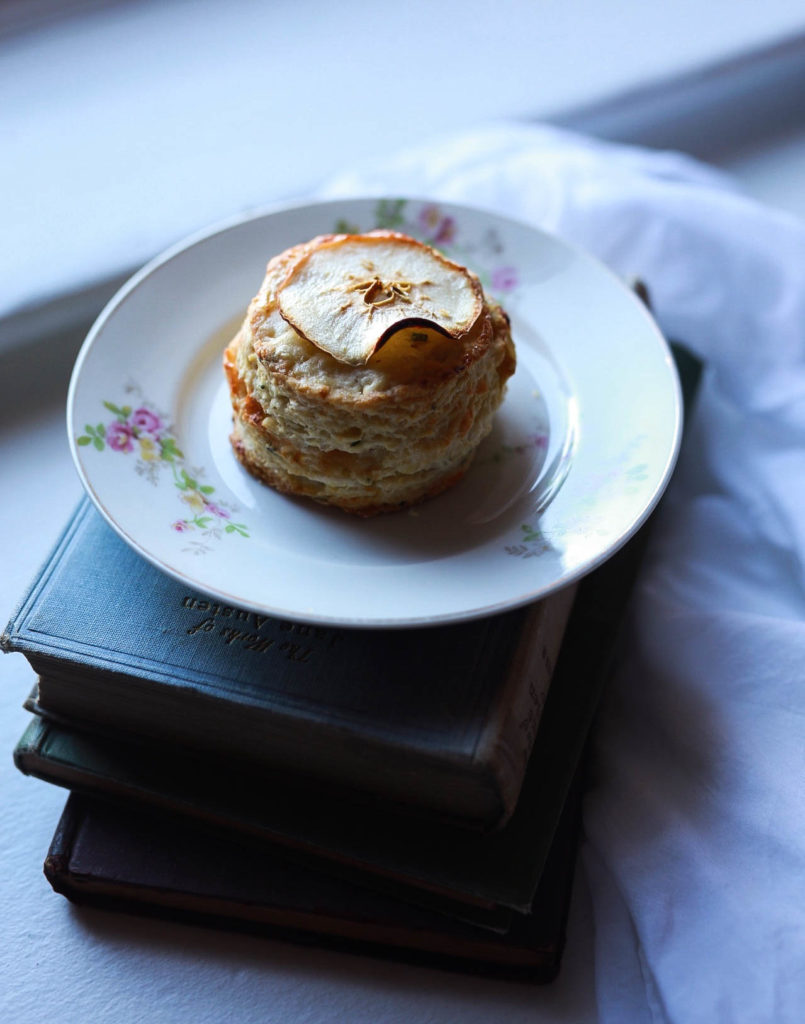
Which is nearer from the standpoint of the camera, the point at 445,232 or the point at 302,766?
the point at 302,766

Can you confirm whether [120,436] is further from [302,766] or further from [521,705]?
[521,705]

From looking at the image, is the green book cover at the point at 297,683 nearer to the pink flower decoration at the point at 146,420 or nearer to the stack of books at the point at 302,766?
the stack of books at the point at 302,766

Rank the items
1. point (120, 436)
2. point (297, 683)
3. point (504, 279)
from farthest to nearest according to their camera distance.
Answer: point (504, 279), point (120, 436), point (297, 683)

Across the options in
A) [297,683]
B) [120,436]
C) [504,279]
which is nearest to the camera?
[297,683]

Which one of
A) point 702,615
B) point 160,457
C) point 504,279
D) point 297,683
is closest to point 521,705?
point 297,683

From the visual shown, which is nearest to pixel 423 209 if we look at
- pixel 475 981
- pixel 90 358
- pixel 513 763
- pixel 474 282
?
pixel 474 282

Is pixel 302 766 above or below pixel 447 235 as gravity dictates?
below
